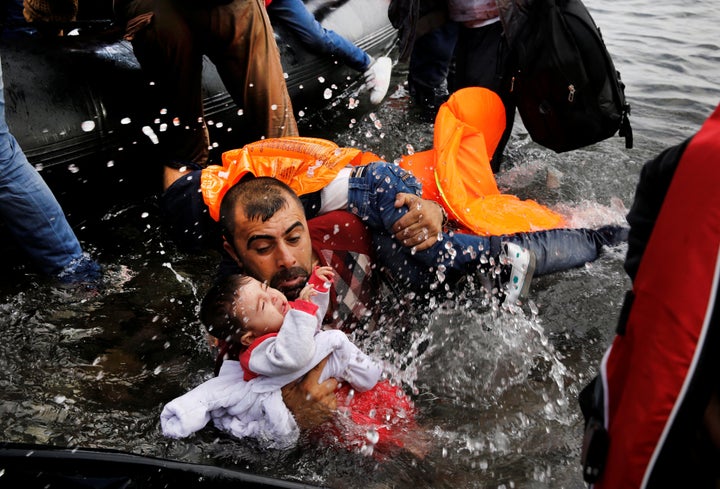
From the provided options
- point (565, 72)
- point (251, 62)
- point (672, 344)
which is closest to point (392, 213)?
point (565, 72)

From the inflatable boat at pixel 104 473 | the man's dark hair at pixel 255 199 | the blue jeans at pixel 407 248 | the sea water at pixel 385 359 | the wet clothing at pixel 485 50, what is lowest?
the sea water at pixel 385 359

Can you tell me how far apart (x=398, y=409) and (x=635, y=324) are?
1462 millimetres

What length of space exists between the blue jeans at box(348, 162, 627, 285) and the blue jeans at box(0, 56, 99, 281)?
4.52 ft

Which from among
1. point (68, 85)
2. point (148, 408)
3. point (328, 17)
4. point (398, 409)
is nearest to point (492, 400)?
point (398, 409)

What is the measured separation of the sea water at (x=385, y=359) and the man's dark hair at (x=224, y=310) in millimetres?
403

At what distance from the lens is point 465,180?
3361mm

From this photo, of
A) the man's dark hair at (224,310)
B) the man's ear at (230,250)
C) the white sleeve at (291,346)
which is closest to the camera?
the white sleeve at (291,346)

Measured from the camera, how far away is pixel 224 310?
2.25 metres

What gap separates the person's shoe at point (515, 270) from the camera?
2.89m

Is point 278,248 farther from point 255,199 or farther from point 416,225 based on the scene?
point 416,225

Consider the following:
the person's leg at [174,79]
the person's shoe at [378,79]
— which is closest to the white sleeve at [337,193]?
the person's leg at [174,79]

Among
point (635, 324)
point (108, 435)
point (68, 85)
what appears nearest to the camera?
point (635, 324)

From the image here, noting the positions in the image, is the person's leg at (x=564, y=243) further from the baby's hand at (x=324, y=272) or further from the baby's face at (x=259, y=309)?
the baby's face at (x=259, y=309)

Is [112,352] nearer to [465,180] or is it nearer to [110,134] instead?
[110,134]
